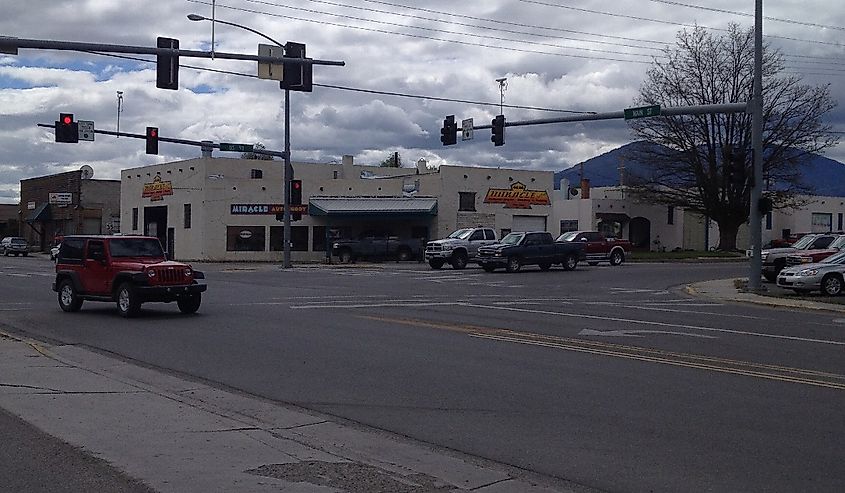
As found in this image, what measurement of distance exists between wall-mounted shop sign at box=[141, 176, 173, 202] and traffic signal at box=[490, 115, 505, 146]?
34556mm

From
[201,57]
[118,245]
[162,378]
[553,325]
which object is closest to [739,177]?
[553,325]

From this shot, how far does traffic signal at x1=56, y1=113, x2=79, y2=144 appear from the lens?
28781 mm

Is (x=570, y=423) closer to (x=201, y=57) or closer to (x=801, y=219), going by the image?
(x=201, y=57)

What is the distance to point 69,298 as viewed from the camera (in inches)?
889

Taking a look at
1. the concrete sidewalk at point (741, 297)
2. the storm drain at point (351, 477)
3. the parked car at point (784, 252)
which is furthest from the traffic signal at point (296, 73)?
the parked car at point (784, 252)

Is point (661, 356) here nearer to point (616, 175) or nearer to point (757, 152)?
point (757, 152)

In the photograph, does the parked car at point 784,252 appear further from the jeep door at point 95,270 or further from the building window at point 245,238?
the building window at point 245,238

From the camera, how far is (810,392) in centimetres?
1158

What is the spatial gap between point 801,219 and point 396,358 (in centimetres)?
8176

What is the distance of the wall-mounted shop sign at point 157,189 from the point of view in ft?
212

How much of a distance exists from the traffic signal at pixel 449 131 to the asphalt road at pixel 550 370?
1057 centimetres

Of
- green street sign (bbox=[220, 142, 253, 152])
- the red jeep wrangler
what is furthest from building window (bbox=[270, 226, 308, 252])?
the red jeep wrangler

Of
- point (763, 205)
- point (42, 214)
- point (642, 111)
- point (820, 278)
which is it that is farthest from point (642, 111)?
point (42, 214)

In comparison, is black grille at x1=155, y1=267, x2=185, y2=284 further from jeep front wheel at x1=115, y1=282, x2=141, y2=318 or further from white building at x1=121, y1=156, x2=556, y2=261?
white building at x1=121, y1=156, x2=556, y2=261
